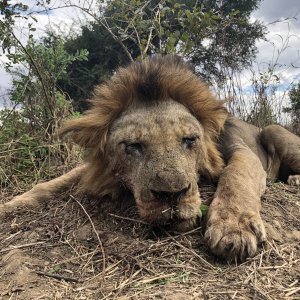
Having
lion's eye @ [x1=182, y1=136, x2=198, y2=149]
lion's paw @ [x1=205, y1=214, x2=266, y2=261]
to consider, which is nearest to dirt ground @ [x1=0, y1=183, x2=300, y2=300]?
lion's paw @ [x1=205, y1=214, x2=266, y2=261]

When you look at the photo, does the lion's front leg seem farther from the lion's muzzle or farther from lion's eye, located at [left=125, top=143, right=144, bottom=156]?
lion's eye, located at [left=125, top=143, right=144, bottom=156]

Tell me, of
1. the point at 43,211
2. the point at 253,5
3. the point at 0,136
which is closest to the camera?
the point at 43,211

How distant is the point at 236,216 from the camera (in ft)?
8.85

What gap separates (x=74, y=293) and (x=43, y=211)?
4.78 feet

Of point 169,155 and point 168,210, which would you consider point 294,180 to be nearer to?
point 169,155

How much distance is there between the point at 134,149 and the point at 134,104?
0.44m

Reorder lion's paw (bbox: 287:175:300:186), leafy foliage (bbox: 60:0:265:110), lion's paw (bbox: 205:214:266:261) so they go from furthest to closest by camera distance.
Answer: leafy foliage (bbox: 60:0:265:110), lion's paw (bbox: 287:175:300:186), lion's paw (bbox: 205:214:266:261)

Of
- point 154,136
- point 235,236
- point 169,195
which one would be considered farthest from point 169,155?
point 235,236

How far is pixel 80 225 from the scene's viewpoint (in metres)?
3.17

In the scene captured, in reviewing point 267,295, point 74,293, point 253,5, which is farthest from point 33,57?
point 253,5

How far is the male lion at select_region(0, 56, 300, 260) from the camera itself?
268 cm

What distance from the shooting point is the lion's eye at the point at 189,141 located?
3156mm

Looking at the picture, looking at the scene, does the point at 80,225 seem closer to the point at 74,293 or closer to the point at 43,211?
the point at 43,211

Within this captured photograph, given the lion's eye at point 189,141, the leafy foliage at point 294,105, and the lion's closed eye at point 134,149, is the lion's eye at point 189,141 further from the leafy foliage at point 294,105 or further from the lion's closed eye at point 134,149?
the leafy foliage at point 294,105
